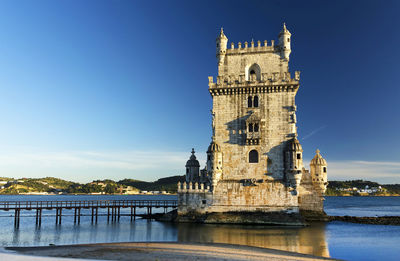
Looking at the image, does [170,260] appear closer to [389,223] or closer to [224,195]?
[224,195]

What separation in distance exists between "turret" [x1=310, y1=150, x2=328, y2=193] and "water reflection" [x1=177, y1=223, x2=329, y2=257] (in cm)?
719

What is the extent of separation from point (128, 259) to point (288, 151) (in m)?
25.4

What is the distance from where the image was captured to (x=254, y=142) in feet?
135

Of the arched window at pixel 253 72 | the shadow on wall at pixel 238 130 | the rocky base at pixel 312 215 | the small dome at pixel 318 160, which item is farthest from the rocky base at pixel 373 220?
the arched window at pixel 253 72

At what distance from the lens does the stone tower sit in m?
40.0

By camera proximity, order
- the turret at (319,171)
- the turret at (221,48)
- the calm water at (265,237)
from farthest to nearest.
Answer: the turret at (319,171)
the turret at (221,48)
the calm water at (265,237)

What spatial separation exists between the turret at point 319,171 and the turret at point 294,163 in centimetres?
783

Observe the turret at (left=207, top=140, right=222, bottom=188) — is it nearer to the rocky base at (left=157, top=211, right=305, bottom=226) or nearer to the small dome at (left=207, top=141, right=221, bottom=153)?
the small dome at (left=207, top=141, right=221, bottom=153)

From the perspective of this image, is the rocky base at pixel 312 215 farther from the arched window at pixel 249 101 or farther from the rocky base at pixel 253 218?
the arched window at pixel 249 101

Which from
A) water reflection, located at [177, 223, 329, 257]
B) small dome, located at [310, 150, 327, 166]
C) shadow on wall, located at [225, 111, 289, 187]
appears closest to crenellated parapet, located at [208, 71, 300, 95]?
shadow on wall, located at [225, 111, 289, 187]

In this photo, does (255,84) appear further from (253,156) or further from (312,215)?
(312,215)

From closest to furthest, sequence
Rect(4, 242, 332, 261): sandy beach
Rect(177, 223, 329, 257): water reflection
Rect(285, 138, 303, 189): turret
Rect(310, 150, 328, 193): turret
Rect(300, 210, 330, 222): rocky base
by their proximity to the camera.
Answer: Rect(4, 242, 332, 261): sandy beach
Rect(177, 223, 329, 257): water reflection
Rect(285, 138, 303, 189): turret
Rect(300, 210, 330, 222): rocky base
Rect(310, 150, 328, 193): turret

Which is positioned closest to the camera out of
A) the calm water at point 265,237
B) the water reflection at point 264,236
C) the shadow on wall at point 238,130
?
the calm water at point 265,237

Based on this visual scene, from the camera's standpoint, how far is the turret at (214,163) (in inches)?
1607
